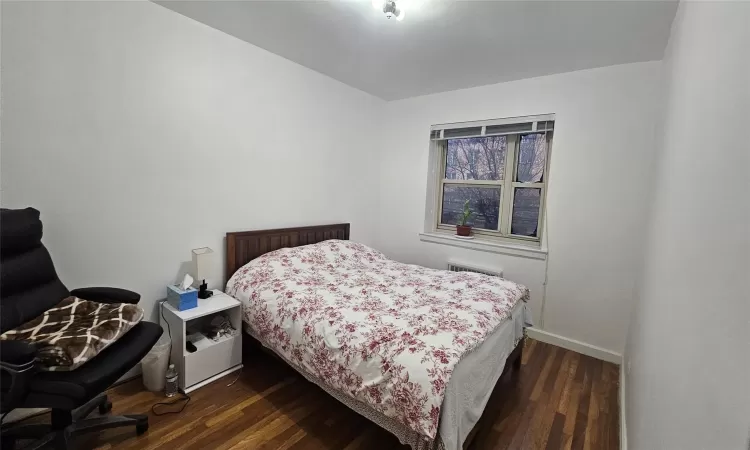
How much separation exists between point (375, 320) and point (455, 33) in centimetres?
206

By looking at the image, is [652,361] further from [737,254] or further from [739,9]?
[739,9]

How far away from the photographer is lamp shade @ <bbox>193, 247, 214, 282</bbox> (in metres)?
2.30

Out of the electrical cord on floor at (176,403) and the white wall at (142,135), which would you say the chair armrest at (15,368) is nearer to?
the electrical cord on floor at (176,403)

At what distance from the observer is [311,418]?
1.92 metres

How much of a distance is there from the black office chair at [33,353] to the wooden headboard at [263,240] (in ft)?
2.77

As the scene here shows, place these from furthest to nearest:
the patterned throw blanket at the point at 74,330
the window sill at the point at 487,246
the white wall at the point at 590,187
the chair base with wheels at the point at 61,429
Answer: the window sill at the point at 487,246, the white wall at the point at 590,187, the chair base with wheels at the point at 61,429, the patterned throw blanket at the point at 74,330

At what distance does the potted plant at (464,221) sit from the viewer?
3592mm

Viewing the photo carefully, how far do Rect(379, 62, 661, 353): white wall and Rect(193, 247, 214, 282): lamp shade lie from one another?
2.58m

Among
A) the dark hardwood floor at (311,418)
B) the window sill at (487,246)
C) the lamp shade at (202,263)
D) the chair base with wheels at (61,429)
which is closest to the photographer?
the chair base with wheels at (61,429)

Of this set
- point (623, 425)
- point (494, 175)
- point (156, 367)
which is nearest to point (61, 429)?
point (156, 367)

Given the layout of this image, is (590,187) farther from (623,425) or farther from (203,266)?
(203,266)

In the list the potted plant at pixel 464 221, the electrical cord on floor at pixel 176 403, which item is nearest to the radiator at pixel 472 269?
the potted plant at pixel 464 221

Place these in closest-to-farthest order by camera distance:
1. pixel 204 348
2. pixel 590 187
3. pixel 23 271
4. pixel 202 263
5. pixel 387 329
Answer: pixel 23 271 < pixel 387 329 < pixel 204 348 < pixel 202 263 < pixel 590 187

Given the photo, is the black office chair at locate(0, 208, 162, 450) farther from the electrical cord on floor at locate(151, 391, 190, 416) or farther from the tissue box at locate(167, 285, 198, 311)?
the tissue box at locate(167, 285, 198, 311)
